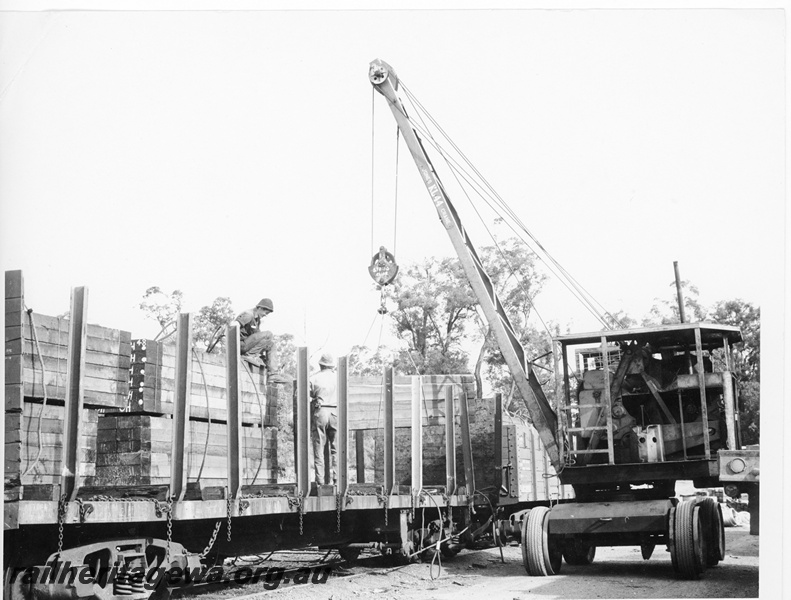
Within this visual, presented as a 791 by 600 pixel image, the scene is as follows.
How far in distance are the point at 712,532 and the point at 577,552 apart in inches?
65.8

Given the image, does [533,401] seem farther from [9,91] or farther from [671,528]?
[9,91]

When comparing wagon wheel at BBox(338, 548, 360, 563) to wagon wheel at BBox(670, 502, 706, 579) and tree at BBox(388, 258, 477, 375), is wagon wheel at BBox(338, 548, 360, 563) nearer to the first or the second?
wagon wheel at BBox(670, 502, 706, 579)

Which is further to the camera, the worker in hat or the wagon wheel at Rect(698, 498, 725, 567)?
the wagon wheel at Rect(698, 498, 725, 567)

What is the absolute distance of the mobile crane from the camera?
9.67m

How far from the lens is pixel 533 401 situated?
10945mm

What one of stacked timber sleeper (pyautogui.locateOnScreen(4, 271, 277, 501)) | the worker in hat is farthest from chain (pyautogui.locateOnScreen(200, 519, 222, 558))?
the worker in hat

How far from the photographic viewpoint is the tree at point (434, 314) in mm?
22719

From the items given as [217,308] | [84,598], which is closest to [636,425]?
[84,598]

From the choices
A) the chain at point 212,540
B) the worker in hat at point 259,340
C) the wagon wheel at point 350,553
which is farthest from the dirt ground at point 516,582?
the worker in hat at point 259,340

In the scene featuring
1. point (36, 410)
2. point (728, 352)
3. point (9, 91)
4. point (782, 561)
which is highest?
point (9, 91)

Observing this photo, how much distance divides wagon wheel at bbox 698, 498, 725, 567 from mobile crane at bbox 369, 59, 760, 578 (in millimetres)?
11

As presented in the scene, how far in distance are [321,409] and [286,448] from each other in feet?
2.97

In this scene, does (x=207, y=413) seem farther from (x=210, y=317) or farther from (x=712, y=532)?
(x=210, y=317)

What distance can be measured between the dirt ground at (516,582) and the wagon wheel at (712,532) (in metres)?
0.15
